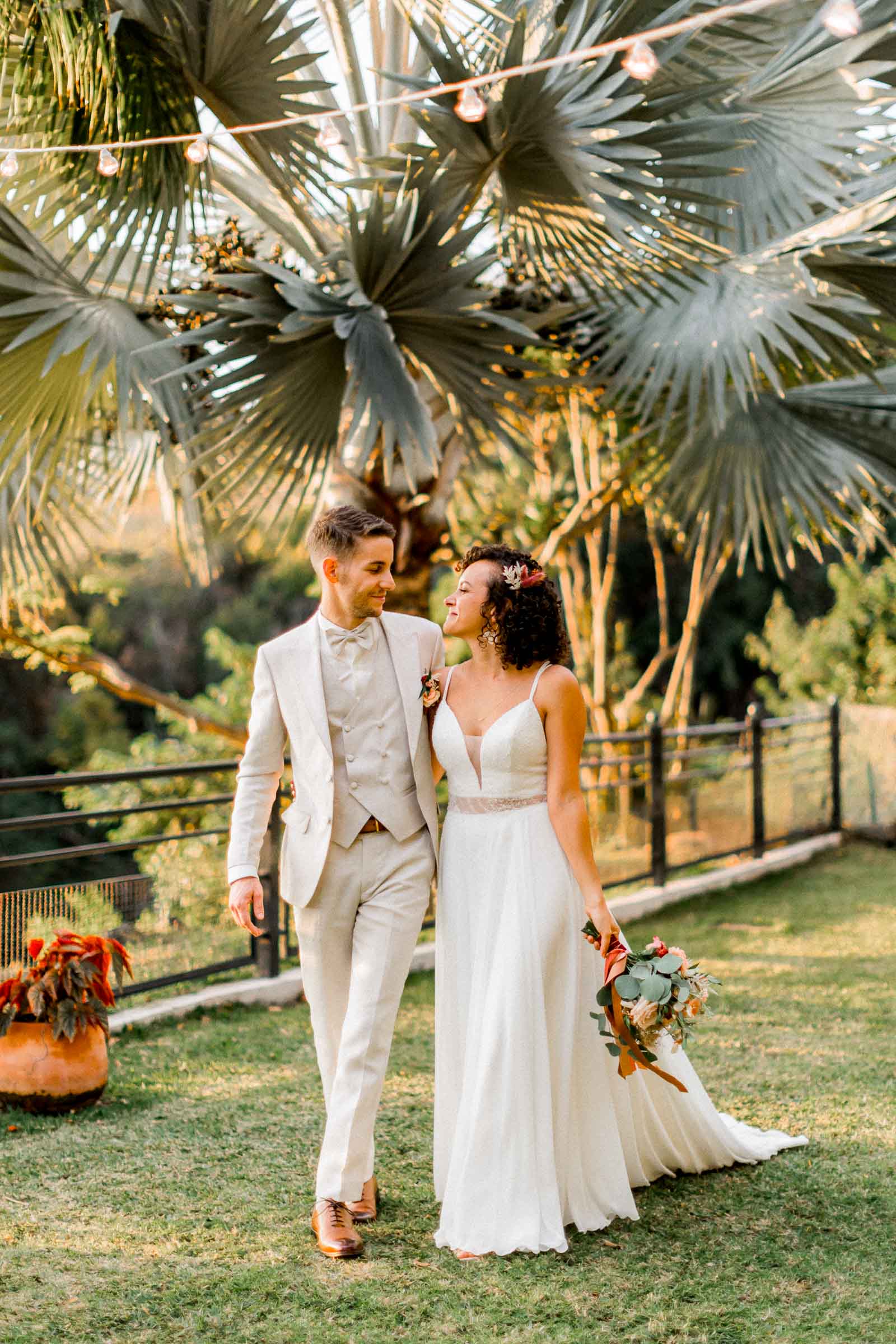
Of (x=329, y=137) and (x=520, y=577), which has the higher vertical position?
(x=329, y=137)

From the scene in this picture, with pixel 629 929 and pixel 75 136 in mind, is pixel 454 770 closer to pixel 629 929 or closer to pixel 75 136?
pixel 75 136

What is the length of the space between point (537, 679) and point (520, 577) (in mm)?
290

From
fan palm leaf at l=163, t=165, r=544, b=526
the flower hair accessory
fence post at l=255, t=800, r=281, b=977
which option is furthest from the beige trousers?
fence post at l=255, t=800, r=281, b=977

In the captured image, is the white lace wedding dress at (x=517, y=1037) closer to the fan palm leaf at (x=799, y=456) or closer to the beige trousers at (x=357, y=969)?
the beige trousers at (x=357, y=969)

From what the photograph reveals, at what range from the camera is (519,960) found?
10.9ft

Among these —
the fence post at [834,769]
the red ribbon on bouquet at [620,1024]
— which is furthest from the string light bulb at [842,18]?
the fence post at [834,769]

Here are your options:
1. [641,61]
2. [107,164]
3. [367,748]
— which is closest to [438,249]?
[107,164]

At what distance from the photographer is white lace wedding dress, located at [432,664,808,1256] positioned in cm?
324

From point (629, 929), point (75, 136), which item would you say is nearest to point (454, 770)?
point (75, 136)

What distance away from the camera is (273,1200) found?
365cm

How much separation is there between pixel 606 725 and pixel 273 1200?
9.20 metres

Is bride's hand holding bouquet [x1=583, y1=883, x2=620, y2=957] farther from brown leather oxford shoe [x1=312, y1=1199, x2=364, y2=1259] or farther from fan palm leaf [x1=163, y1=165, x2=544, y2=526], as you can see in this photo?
fan palm leaf [x1=163, y1=165, x2=544, y2=526]

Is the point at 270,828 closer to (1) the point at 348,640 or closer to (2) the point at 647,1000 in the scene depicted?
(1) the point at 348,640

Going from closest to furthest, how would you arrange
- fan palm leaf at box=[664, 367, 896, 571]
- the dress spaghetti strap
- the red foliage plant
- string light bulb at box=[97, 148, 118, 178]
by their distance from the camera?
the dress spaghetti strap
the red foliage plant
string light bulb at box=[97, 148, 118, 178]
fan palm leaf at box=[664, 367, 896, 571]
